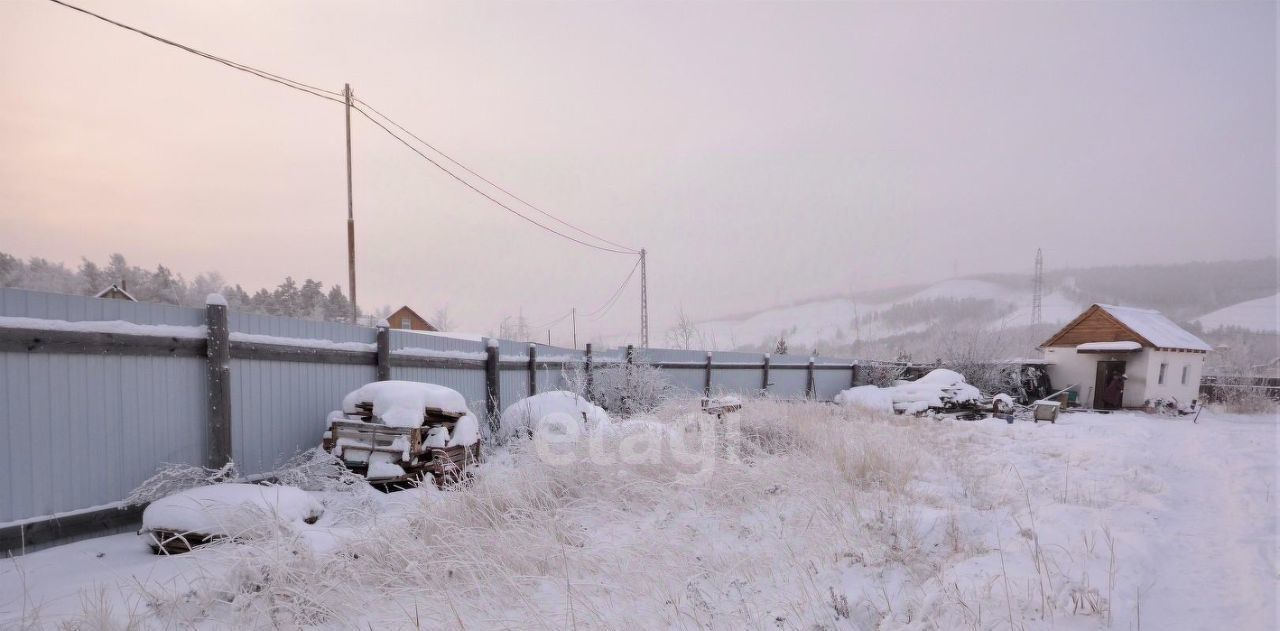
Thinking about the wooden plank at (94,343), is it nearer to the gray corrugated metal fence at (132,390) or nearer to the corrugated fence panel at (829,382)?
the gray corrugated metal fence at (132,390)

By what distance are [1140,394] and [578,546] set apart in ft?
63.6

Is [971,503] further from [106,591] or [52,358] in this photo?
[52,358]

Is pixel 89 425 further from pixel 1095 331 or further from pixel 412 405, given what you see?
pixel 1095 331

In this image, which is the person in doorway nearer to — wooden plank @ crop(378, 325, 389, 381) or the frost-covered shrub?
wooden plank @ crop(378, 325, 389, 381)

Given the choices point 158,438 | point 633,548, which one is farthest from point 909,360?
point 158,438

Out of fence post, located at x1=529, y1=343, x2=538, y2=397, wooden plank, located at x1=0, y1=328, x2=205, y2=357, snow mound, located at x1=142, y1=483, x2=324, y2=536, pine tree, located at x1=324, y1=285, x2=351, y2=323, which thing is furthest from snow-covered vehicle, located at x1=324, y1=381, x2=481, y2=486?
pine tree, located at x1=324, y1=285, x2=351, y2=323

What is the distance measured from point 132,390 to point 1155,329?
23.8 meters

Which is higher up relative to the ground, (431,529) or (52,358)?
(52,358)

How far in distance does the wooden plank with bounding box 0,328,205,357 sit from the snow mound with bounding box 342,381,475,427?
55.3 inches

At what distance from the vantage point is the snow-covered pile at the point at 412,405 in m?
5.20

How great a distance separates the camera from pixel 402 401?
208 inches

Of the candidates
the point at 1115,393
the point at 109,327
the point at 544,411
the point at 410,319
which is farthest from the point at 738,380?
the point at 410,319

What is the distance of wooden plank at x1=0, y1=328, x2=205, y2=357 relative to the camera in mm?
3408

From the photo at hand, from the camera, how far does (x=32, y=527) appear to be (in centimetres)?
341
